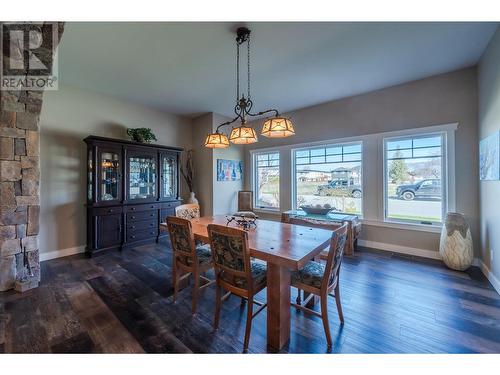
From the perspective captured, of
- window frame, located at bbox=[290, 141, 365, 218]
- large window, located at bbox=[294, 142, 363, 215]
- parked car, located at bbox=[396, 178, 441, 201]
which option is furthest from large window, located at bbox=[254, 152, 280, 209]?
parked car, located at bbox=[396, 178, 441, 201]

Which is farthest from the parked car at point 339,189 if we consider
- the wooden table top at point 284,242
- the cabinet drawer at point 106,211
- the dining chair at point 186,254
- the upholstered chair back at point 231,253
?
the cabinet drawer at point 106,211

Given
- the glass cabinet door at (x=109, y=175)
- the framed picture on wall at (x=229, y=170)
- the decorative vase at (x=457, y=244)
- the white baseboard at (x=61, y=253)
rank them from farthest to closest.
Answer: the framed picture on wall at (x=229, y=170) → the glass cabinet door at (x=109, y=175) → the white baseboard at (x=61, y=253) → the decorative vase at (x=457, y=244)

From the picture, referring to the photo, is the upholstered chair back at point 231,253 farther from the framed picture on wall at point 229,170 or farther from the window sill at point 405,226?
the framed picture on wall at point 229,170

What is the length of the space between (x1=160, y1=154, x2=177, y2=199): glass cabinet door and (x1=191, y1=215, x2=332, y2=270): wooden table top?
7.51 ft

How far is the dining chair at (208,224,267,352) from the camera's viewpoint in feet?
5.26

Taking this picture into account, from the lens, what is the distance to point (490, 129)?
2576 mm

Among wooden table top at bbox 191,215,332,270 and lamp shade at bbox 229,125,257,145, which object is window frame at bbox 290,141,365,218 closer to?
wooden table top at bbox 191,215,332,270

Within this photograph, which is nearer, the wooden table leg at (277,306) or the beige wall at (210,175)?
the wooden table leg at (277,306)

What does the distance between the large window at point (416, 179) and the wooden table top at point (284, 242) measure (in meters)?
2.39

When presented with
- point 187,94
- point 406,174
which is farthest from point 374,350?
point 187,94

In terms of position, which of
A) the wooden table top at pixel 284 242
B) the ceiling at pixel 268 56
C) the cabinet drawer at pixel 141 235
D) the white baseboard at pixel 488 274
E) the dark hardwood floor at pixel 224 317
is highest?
the ceiling at pixel 268 56

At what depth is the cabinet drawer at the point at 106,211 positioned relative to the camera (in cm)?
353

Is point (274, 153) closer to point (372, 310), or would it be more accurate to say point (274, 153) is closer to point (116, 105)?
point (116, 105)

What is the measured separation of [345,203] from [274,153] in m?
2.03
